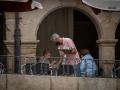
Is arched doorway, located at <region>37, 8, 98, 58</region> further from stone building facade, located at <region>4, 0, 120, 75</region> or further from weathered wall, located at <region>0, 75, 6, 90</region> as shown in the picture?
weathered wall, located at <region>0, 75, 6, 90</region>

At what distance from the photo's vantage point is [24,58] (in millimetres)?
14383

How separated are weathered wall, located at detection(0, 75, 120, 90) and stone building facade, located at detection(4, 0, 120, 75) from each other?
2.23 meters

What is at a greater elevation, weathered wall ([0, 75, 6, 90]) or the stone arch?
the stone arch

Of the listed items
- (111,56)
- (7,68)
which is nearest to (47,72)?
(7,68)

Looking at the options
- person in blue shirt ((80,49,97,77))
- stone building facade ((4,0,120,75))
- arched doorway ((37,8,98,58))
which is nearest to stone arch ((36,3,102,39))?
stone building facade ((4,0,120,75))

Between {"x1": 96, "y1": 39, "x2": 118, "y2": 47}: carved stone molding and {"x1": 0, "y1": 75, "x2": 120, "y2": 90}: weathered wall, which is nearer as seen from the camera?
{"x1": 0, "y1": 75, "x2": 120, "y2": 90}: weathered wall

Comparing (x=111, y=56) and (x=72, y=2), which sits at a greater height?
(x=72, y=2)

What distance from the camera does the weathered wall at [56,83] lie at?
44.7 ft

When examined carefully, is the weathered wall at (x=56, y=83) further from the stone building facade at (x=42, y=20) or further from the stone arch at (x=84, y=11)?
the stone arch at (x=84, y=11)

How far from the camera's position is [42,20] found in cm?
1650

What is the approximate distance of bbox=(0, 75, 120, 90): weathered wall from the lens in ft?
44.7

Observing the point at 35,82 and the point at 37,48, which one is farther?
the point at 37,48

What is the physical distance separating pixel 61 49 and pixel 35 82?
103cm

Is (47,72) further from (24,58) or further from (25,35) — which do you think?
(25,35)
